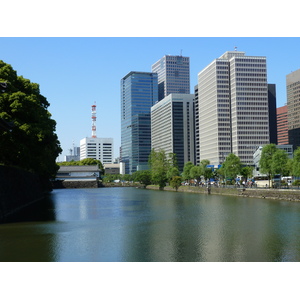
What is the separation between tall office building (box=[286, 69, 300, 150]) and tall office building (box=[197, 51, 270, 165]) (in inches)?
1186

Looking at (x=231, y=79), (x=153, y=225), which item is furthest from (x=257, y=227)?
(x=231, y=79)

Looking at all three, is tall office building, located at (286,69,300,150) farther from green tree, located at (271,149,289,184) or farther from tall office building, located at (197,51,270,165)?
green tree, located at (271,149,289,184)

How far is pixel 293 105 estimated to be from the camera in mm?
186250

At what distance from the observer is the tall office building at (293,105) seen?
592ft

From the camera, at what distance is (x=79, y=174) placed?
487 ft

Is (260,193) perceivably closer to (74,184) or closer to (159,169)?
(159,169)

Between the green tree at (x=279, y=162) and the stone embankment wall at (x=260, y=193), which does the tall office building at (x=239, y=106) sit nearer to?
the stone embankment wall at (x=260, y=193)

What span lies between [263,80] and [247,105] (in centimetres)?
1176

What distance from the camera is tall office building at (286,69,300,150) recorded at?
7110 inches

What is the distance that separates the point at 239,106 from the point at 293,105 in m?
45.9

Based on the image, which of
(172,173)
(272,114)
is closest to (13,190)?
Result: (172,173)

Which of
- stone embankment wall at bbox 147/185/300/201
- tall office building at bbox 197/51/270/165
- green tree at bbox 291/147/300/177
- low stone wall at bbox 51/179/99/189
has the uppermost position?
tall office building at bbox 197/51/270/165

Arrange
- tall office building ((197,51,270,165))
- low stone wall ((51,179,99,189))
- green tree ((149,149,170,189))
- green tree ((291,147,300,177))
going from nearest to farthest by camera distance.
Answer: green tree ((291,147,300,177))
green tree ((149,149,170,189))
low stone wall ((51,179,99,189))
tall office building ((197,51,270,165))

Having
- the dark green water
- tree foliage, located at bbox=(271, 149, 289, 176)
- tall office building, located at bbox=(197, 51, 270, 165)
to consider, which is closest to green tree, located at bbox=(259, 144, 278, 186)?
tree foliage, located at bbox=(271, 149, 289, 176)
